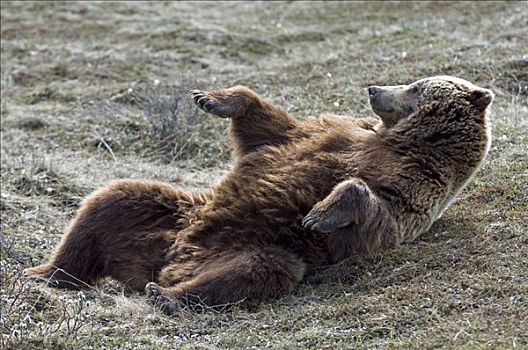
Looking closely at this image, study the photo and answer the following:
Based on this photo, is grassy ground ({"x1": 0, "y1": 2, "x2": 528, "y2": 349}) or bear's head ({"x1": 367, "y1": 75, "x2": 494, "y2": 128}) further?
bear's head ({"x1": 367, "y1": 75, "x2": 494, "y2": 128})

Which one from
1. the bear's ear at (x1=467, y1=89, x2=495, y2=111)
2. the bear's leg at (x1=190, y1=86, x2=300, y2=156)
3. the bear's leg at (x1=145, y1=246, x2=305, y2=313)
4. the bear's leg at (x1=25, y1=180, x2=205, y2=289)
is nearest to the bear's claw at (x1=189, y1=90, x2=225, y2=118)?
the bear's leg at (x1=190, y1=86, x2=300, y2=156)

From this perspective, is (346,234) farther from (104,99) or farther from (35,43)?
(35,43)

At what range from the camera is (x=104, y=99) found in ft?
42.4

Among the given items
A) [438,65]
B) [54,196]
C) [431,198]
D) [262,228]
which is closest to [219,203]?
[262,228]

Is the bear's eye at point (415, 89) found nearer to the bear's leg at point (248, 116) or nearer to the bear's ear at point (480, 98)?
the bear's ear at point (480, 98)

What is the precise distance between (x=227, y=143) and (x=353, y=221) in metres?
4.66

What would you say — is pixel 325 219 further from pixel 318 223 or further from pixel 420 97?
pixel 420 97

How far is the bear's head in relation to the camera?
7094 millimetres

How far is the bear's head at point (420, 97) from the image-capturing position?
709cm

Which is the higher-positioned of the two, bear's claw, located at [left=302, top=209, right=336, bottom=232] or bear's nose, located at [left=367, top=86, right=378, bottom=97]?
bear's nose, located at [left=367, top=86, right=378, bottom=97]

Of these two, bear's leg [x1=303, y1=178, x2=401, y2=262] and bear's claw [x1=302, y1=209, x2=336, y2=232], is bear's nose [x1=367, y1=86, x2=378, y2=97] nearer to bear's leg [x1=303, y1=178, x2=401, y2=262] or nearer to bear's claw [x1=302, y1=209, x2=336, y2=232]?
bear's leg [x1=303, y1=178, x2=401, y2=262]

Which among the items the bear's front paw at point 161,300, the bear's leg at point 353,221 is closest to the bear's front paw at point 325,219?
the bear's leg at point 353,221

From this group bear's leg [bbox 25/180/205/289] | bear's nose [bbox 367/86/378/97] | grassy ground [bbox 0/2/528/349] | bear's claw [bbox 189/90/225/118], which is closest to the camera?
grassy ground [bbox 0/2/528/349]

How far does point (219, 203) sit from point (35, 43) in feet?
33.8
